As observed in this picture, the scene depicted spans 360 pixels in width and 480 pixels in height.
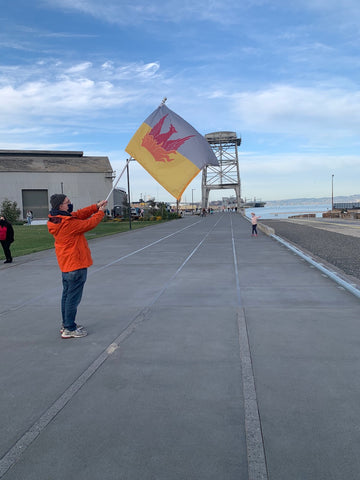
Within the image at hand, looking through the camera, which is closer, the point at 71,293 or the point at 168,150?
the point at 71,293

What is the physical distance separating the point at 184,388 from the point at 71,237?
8.27 ft

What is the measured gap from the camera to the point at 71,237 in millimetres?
5379

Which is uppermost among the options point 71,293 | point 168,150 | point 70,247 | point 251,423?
point 168,150

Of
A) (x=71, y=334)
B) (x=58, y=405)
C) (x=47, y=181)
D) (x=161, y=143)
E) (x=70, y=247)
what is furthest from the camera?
→ (x=47, y=181)

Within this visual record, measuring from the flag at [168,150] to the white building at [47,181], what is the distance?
198ft

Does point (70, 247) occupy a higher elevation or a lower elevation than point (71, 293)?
higher

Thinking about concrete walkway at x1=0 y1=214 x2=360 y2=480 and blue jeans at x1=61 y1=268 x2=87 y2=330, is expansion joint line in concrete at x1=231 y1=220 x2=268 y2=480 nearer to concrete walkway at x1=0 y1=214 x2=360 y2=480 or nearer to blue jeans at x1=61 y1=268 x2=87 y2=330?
concrete walkway at x1=0 y1=214 x2=360 y2=480

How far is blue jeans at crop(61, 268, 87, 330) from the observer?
5.42 metres

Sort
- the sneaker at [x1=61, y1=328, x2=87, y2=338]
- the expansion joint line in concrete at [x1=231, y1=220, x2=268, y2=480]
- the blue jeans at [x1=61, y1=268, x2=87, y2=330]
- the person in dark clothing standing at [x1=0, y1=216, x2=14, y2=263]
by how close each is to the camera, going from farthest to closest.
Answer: the person in dark clothing standing at [x1=0, y1=216, x2=14, y2=263], the sneaker at [x1=61, y1=328, x2=87, y2=338], the blue jeans at [x1=61, y1=268, x2=87, y2=330], the expansion joint line in concrete at [x1=231, y1=220, x2=268, y2=480]

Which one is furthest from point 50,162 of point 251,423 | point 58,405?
point 251,423

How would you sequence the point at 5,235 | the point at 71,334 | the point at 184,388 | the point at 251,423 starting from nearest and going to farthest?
the point at 251,423, the point at 184,388, the point at 71,334, the point at 5,235

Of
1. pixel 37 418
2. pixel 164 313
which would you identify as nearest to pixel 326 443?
pixel 37 418

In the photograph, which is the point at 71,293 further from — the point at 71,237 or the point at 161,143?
the point at 161,143

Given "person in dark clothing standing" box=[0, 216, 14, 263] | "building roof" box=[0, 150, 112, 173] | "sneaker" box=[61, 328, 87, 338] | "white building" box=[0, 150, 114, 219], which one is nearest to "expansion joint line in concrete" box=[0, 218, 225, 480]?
Answer: "sneaker" box=[61, 328, 87, 338]
